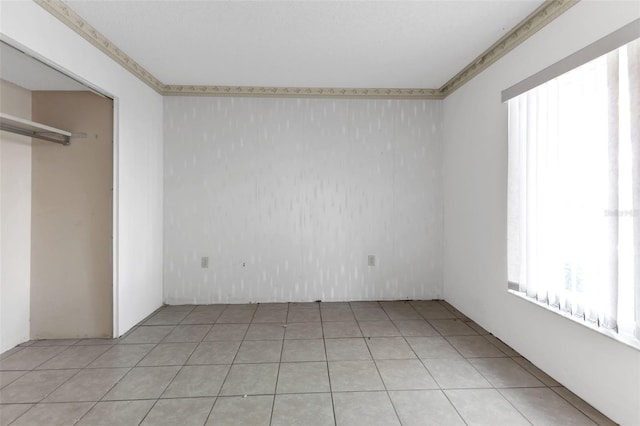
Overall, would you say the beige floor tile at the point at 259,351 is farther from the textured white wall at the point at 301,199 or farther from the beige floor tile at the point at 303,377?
the textured white wall at the point at 301,199

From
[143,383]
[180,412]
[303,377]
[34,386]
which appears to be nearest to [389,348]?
[303,377]

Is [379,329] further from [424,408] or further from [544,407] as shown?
[544,407]

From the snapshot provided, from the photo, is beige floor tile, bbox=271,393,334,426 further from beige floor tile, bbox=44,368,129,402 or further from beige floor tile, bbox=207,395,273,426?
beige floor tile, bbox=44,368,129,402

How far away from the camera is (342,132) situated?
3697mm

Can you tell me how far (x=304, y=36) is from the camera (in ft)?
8.01

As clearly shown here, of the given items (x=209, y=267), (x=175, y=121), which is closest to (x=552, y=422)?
(x=209, y=267)

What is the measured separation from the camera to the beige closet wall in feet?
9.00

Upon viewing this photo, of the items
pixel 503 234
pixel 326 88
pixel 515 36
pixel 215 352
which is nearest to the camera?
pixel 515 36

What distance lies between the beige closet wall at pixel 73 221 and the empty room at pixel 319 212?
19 millimetres

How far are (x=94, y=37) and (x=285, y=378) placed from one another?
301cm

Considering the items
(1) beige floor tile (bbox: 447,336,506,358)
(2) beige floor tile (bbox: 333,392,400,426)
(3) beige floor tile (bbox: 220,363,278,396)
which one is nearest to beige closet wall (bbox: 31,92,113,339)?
(3) beige floor tile (bbox: 220,363,278,396)

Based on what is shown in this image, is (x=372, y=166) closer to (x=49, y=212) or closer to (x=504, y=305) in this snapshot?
(x=504, y=305)

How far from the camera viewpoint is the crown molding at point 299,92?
3574mm

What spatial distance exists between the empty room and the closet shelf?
0.10 feet
